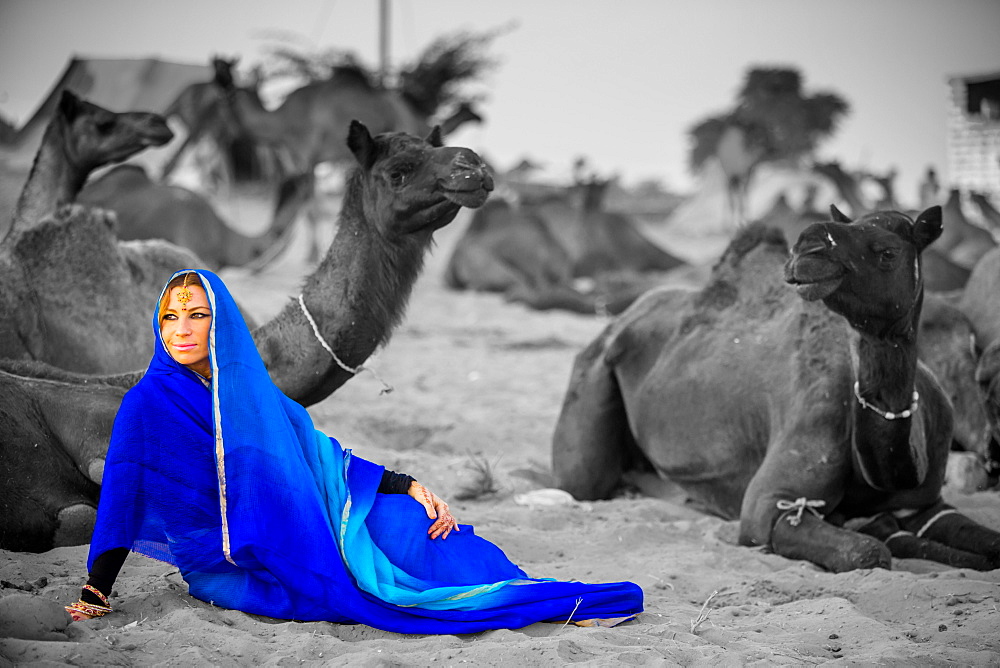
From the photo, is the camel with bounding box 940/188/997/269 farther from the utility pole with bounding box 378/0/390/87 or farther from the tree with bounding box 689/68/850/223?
the tree with bounding box 689/68/850/223

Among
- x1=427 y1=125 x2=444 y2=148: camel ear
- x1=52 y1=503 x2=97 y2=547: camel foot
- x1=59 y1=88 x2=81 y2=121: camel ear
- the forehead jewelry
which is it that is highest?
x1=59 y1=88 x2=81 y2=121: camel ear

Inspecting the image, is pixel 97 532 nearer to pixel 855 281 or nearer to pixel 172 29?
pixel 855 281

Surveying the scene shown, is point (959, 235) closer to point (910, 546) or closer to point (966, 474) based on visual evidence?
point (966, 474)

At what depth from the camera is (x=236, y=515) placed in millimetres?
2914

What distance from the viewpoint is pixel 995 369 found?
197 inches

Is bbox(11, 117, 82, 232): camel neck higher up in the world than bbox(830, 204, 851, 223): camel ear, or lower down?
higher up

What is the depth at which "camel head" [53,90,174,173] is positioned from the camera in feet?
20.1

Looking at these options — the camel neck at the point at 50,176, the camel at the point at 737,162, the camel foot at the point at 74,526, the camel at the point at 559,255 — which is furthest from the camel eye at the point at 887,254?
the camel at the point at 737,162

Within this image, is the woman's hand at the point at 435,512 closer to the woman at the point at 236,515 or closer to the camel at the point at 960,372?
the woman at the point at 236,515

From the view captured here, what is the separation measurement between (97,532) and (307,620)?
67cm

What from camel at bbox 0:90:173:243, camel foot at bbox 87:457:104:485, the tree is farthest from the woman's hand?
the tree

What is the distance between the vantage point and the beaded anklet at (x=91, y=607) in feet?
9.21

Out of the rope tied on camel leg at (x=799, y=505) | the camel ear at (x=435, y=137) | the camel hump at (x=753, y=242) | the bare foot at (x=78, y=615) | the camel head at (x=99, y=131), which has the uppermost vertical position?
the camel head at (x=99, y=131)

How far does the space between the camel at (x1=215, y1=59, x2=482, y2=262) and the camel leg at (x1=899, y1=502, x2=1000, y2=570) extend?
9.57m
